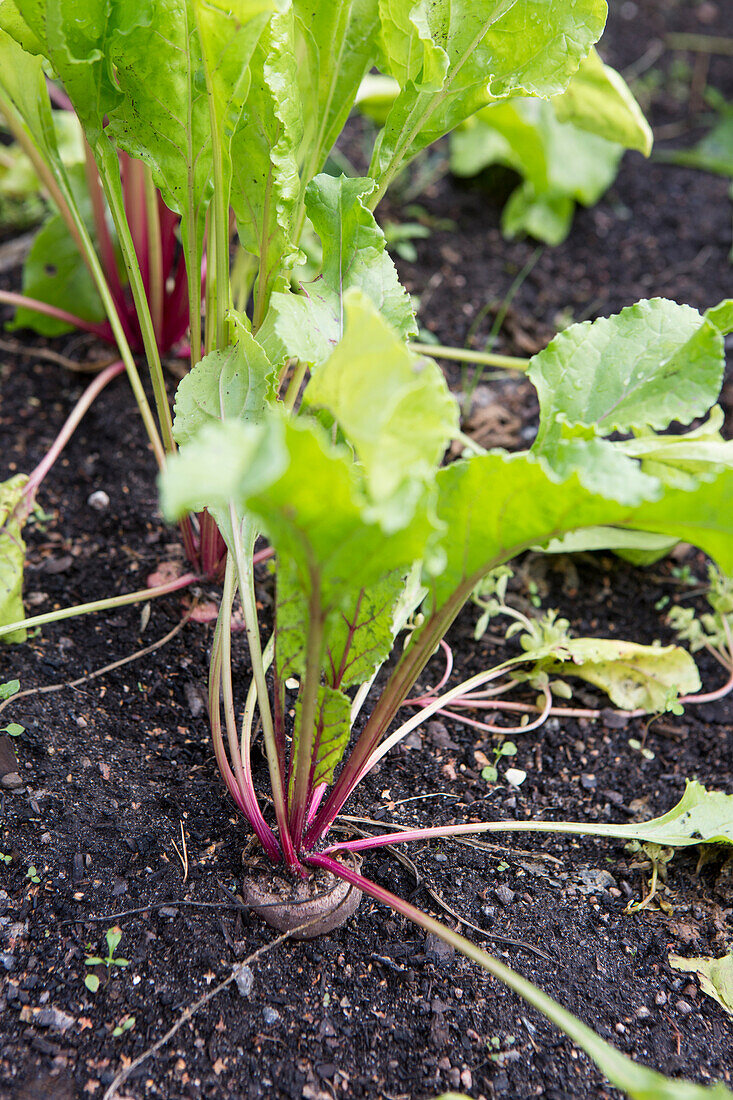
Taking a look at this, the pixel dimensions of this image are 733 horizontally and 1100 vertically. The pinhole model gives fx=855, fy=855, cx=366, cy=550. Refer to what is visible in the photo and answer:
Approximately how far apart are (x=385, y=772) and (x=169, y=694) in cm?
33

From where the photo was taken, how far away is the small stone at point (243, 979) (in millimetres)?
940

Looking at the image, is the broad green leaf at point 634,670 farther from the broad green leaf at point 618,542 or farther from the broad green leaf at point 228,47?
the broad green leaf at point 228,47

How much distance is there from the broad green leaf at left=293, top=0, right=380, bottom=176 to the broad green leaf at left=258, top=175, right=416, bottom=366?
0.17 metres

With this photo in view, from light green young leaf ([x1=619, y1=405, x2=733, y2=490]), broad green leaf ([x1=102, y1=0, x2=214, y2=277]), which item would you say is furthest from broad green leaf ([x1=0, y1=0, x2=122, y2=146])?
light green young leaf ([x1=619, y1=405, x2=733, y2=490])

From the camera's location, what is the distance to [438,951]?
1.02m

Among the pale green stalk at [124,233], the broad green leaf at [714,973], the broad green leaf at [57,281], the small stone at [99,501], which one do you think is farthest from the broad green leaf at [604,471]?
the broad green leaf at [57,281]

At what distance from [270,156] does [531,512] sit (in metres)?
0.53

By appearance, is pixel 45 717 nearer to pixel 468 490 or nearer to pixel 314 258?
pixel 468 490

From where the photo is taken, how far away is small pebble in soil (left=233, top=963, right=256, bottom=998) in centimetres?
94

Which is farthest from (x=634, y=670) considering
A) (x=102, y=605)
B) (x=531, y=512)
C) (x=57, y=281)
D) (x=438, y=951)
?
(x=57, y=281)

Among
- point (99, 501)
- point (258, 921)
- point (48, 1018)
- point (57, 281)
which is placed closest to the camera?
point (48, 1018)

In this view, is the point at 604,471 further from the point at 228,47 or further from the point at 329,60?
the point at 329,60

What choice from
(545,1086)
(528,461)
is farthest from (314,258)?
(545,1086)

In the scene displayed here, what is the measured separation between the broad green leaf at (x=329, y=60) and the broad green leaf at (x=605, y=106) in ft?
1.68
